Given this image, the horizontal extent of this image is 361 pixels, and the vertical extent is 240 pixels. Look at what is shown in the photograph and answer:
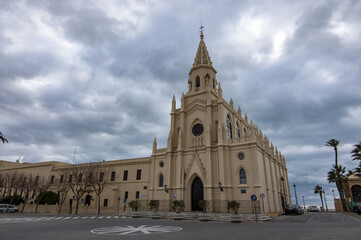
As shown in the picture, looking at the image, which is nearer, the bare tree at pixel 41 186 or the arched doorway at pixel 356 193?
the bare tree at pixel 41 186

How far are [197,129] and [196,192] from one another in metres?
9.14

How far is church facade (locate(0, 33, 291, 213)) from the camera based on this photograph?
2842cm

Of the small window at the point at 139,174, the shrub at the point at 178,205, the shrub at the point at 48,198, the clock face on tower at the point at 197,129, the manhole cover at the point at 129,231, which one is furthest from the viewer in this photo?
the shrub at the point at 48,198

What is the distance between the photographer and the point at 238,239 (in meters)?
9.52

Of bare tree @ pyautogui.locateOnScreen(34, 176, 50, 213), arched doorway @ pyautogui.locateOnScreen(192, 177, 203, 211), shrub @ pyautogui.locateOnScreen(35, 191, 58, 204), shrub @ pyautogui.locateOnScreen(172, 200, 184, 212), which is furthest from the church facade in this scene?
bare tree @ pyautogui.locateOnScreen(34, 176, 50, 213)

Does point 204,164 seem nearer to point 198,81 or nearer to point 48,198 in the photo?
point 198,81

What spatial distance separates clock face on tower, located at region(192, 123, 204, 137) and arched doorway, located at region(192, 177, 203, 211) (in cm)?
657

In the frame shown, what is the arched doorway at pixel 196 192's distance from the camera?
31.3 meters

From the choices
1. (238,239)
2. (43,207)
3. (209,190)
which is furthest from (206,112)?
(43,207)

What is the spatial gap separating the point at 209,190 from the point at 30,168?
146 feet

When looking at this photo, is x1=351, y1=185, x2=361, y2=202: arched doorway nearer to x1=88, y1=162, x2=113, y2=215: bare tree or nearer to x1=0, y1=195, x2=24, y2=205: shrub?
x1=88, y1=162, x2=113, y2=215: bare tree

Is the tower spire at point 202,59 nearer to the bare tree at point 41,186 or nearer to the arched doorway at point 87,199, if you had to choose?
the arched doorway at point 87,199

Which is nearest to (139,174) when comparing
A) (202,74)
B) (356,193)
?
(202,74)

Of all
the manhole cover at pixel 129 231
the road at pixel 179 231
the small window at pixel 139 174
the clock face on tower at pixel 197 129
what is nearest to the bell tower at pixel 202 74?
the clock face on tower at pixel 197 129
